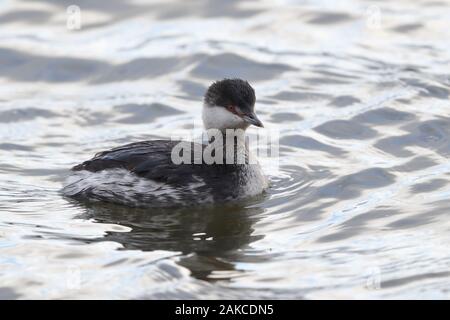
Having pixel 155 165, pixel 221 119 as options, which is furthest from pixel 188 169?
pixel 221 119

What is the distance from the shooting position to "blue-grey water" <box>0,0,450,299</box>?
24.1 feet

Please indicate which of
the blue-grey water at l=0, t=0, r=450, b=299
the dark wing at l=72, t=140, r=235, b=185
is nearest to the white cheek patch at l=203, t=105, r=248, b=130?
the dark wing at l=72, t=140, r=235, b=185

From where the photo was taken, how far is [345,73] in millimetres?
12977

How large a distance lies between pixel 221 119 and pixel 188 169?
0.61 metres

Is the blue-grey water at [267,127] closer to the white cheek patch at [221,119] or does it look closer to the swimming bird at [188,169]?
the swimming bird at [188,169]

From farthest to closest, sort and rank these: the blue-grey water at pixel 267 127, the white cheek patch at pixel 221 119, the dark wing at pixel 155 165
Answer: the white cheek patch at pixel 221 119 → the dark wing at pixel 155 165 → the blue-grey water at pixel 267 127

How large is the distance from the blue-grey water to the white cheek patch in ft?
2.51

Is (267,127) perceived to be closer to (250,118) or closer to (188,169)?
(250,118)

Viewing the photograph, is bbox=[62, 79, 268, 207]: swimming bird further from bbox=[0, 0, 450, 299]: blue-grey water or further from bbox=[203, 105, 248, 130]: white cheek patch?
bbox=[0, 0, 450, 299]: blue-grey water

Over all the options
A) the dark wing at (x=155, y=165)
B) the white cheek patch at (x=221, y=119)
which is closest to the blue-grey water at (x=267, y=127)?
the dark wing at (x=155, y=165)

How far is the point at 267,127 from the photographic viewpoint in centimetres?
1140

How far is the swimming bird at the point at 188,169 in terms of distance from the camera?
885 centimetres

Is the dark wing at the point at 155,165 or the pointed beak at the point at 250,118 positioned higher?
the pointed beak at the point at 250,118

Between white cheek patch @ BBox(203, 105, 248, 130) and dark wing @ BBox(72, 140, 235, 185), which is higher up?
white cheek patch @ BBox(203, 105, 248, 130)
